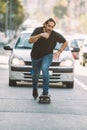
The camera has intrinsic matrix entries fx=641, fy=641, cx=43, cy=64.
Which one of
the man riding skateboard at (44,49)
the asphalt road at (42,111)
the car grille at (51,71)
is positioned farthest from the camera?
the car grille at (51,71)

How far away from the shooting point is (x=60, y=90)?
1545 centimetres

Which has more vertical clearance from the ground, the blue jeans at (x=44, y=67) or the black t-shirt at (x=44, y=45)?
the black t-shirt at (x=44, y=45)

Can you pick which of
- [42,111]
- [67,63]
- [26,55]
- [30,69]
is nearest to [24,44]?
[26,55]

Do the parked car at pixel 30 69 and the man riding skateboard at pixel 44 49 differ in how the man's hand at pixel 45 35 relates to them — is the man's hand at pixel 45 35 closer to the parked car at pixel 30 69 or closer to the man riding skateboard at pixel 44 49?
the man riding skateboard at pixel 44 49

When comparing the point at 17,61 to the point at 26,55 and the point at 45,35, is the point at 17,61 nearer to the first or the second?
the point at 26,55

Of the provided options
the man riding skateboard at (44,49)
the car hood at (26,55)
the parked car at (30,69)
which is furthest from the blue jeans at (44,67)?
the car hood at (26,55)

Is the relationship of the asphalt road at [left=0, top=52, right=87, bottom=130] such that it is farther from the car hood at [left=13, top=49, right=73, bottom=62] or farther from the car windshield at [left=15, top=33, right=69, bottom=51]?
the car windshield at [left=15, top=33, right=69, bottom=51]

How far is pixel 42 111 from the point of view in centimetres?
1089

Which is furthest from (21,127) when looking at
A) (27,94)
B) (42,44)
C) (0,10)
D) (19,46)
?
(0,10)

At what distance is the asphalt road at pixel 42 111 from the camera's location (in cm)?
917

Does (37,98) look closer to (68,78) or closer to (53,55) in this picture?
(53,55)

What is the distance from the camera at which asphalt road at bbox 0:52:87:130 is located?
9.17 meters

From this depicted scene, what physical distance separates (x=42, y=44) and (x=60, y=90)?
130 inches

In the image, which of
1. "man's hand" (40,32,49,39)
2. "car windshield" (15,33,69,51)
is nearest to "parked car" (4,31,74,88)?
"car windshield" (15,33,69,51)
